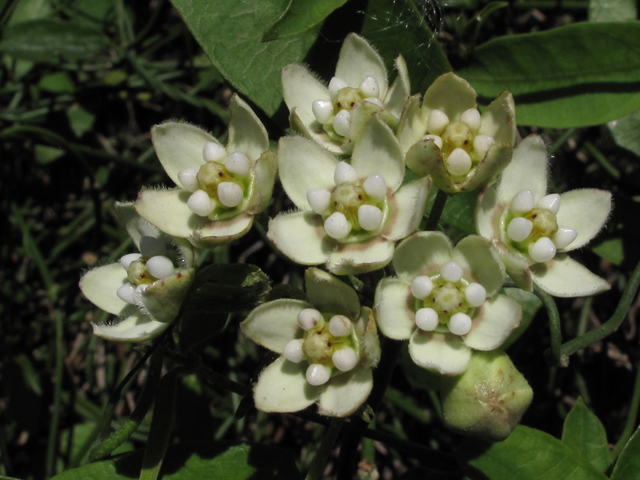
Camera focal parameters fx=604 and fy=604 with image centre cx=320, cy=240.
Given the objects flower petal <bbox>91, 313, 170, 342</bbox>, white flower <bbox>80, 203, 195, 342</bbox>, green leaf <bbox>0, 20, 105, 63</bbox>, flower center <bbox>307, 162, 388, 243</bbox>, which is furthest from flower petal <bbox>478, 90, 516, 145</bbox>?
green leaf <bbox>0, 20, 105, 63</bbox>

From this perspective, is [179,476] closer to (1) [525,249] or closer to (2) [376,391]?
(2) [376,391]

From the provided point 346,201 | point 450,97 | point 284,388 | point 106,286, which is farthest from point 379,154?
point 106,286

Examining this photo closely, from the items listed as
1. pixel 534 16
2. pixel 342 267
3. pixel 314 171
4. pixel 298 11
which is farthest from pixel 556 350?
pixel 534 16

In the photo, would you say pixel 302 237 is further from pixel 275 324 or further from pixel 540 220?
pixel 540 220

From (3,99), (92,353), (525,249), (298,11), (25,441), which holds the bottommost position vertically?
(25,441)

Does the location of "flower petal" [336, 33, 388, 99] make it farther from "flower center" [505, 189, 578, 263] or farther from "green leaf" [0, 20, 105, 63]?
"green leaf" [0, 20, 105, 63]

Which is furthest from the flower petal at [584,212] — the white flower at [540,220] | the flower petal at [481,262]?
the flower petal at [481,262]

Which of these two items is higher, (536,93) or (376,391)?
(536,93)
